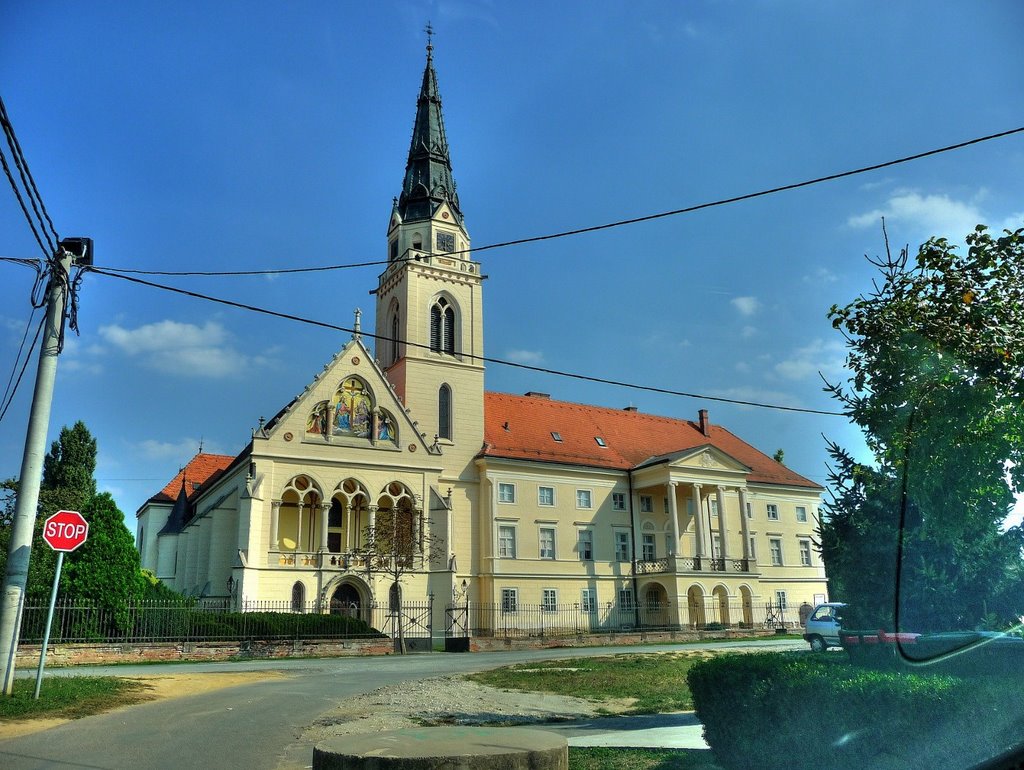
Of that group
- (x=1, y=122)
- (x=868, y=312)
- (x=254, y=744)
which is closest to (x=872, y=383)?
(x=868, y=312)

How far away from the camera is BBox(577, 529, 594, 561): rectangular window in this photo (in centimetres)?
5088

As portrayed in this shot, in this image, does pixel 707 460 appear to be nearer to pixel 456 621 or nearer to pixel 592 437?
pixel 592 437

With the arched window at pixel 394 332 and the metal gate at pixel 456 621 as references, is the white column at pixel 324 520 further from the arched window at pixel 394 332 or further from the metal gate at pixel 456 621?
the arched window at pixel 394 332

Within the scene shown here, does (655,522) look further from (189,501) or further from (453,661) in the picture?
(189,501)

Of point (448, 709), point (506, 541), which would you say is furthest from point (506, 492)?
point (448, 709)

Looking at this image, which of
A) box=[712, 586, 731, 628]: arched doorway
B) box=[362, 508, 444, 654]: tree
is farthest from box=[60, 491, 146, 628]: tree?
box=[712, 586, 731, 628]: arched doorway

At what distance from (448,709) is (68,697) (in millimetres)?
6478

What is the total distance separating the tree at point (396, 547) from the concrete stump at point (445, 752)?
33.1m

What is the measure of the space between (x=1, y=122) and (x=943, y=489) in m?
12.9

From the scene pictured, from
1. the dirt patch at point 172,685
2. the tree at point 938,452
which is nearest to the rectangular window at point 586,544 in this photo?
the dirt patch at point 172,685

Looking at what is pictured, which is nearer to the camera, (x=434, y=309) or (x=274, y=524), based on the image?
(x=274, y=524)

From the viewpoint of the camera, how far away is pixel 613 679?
20.2m

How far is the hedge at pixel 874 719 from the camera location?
7.69m

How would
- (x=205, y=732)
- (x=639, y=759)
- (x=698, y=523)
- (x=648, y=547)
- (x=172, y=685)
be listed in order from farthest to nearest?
(x=648, y=547) < (x=698, y=523) < (x=172, y=685) < (x=205, y=732) < (x=639, y=759)
